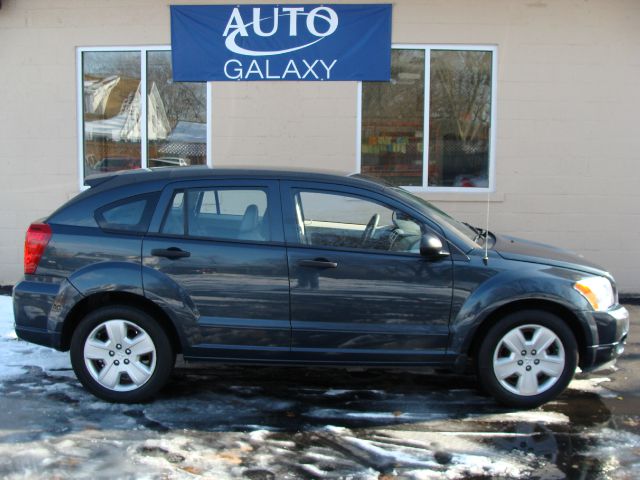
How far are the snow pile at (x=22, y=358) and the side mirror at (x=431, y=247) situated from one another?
3229 mm

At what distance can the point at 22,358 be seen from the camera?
586 cm

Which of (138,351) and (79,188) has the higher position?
(79,188)

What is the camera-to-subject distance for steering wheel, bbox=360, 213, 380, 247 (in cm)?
473

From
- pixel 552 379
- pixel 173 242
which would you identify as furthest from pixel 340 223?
pixel 552 379

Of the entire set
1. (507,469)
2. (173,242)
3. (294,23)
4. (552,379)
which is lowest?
(507,469)

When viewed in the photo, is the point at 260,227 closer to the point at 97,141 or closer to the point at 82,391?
the point at 82,391

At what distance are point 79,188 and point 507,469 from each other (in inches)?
268

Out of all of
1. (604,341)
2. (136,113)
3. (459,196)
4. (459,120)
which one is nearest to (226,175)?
(604,341)

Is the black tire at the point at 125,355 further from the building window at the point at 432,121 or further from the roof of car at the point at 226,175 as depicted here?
the building window at the point at 432,121

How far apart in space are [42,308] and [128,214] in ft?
3.00

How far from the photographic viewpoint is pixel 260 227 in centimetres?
473

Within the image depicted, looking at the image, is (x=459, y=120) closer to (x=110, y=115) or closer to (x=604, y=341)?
(x=604, y=341)

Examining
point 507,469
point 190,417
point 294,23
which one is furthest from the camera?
point 294,23

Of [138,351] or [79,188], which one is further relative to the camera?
[79,188]
